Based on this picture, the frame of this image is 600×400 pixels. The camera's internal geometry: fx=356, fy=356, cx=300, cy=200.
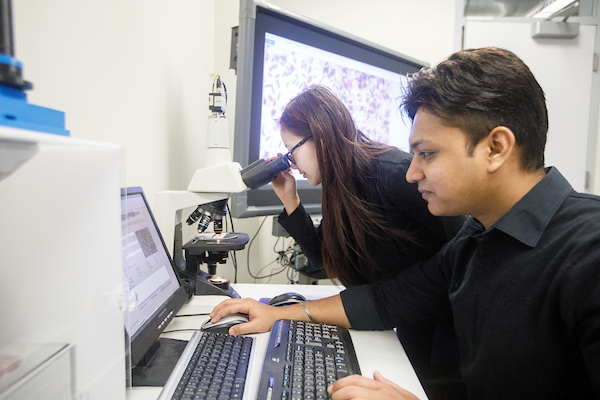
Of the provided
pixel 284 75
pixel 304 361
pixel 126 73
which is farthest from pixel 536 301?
pixel 284 75

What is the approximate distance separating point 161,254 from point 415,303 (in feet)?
2.01

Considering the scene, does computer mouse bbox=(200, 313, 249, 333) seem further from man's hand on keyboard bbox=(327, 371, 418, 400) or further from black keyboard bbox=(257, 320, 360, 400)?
man's hand on keyboard bbox=(327, 371, 418, 400)

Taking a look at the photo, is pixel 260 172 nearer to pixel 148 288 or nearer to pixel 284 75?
pixel 148 288

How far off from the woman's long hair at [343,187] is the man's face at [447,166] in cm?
27

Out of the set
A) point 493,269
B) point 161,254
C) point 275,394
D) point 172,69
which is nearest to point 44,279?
point 275,394

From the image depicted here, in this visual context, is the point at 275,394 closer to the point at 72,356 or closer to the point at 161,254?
the point at 72,356

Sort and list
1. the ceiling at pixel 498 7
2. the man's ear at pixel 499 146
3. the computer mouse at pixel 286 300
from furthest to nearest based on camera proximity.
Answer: the ceiling at pixel 498 7
the computer mouse at pixel 286 300
the man's ear at pixel 499 146

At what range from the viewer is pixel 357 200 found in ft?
3.25

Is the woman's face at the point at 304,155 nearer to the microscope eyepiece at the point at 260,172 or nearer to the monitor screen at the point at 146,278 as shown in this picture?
the microscope eyepiece at the point at 260,172

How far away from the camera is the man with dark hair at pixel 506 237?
54cm

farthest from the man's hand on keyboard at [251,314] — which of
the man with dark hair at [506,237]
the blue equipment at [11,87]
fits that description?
the blue equipment at [11,87]

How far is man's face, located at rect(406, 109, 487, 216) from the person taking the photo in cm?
66

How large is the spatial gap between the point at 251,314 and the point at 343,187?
421mm

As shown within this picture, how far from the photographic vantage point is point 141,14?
0.92 metres
